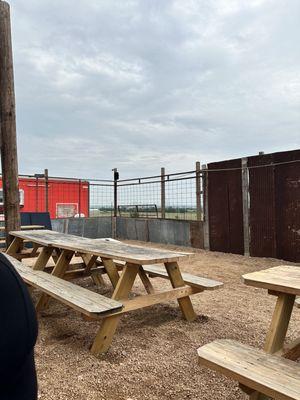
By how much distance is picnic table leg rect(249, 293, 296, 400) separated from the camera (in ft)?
6.26

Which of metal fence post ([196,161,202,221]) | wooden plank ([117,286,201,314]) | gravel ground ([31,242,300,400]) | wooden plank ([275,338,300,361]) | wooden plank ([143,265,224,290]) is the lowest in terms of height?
gravel ground ([31,242,300,400])

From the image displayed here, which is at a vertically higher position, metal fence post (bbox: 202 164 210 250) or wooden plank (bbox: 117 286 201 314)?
metal fence post (bbox: 202 164 210 250)

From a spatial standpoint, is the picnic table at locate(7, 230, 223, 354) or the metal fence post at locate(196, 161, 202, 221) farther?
the metal fence post at locate(196, 161, 202, 221)

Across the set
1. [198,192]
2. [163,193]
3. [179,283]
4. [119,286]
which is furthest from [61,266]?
[163,193]

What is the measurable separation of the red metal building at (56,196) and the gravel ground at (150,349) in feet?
19.9

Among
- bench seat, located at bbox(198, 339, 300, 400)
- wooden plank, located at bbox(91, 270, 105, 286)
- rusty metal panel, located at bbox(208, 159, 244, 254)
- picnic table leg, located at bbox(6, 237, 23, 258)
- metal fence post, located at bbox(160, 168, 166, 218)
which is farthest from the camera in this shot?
metal fence post, located at bbox(160, 168, 166, 218)

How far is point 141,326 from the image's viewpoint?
298cm

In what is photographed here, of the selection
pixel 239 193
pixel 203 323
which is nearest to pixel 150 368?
pixel 203 323

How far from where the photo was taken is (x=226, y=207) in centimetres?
702

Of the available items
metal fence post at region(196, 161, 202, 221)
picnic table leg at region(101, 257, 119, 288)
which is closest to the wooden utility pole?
picnic table leg at region(101, 257, 119, 288)

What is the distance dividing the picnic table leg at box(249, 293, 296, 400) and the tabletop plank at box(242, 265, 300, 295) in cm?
10

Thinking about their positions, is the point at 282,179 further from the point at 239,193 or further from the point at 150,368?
the point at 150,368

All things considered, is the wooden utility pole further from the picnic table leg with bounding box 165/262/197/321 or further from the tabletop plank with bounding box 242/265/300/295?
the tabletop plank with bounding box 242/265/300/295

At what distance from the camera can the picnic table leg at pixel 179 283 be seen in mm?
2980
